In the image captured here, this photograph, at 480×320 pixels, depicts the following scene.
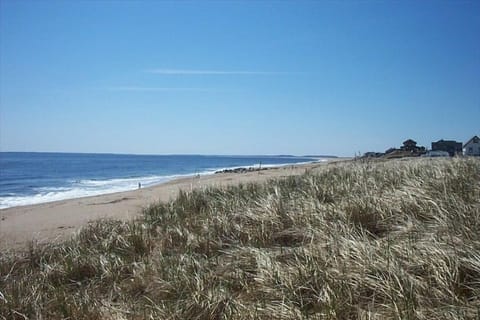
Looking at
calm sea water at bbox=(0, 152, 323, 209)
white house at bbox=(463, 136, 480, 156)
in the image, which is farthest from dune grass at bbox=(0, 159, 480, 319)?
white house at bbox=(463, 136, 480, 156)

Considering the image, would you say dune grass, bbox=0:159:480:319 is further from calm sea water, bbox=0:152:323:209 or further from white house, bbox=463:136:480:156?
white house, bbox=463:136:480:156

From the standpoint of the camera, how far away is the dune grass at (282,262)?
3.33 meters

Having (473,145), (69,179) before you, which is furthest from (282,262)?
(69,179)

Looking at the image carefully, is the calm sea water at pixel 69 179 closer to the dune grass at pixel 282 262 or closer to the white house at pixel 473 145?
the dune grass at pixel 282 262

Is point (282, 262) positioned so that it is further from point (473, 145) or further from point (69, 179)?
point (69, 179)

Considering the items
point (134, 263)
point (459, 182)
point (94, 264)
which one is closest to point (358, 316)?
point (134, 263)

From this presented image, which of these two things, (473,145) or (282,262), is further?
(473,145)

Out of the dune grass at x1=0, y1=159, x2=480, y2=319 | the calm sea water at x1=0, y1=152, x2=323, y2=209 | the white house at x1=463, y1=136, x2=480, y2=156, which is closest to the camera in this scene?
the dune grass at x1=0, y1=159, x2=480, y2=319

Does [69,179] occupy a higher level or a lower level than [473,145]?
lower

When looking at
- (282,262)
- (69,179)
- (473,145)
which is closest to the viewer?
(282,262)

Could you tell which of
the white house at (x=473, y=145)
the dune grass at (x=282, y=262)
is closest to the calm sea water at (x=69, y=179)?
the dune grass at (x=282, y=262)

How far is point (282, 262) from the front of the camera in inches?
173

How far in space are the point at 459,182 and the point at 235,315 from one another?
4.72 m

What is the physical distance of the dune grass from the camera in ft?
10.9
